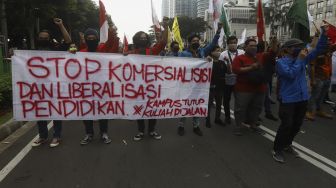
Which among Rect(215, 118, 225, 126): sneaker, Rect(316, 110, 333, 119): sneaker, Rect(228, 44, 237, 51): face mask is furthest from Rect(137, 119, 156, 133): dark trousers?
Rect(316, 110, 333, 119): sneaker

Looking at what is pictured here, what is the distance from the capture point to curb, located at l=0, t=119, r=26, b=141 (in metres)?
7.12

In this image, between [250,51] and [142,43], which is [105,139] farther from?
[250,51]

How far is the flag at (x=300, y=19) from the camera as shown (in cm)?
723

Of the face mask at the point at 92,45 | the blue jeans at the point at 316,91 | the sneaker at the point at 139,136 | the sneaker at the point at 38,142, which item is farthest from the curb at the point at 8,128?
the blue jeans at the point at 316,91

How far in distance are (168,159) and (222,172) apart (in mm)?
871

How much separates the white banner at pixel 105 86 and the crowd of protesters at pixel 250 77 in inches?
12.6

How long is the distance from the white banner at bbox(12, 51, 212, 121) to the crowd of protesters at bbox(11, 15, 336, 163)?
32 cm

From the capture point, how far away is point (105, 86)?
639 cm

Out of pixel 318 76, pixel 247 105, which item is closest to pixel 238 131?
pixel 247 105

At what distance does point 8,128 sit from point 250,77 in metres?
4.31

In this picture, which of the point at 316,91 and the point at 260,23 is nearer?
the point at 260,23

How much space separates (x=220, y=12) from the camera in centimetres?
909

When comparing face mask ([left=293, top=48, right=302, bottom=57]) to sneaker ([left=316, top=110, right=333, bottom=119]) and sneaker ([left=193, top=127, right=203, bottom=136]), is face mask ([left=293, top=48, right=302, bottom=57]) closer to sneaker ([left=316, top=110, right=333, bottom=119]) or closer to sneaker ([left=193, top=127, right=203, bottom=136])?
sneaker ([left=193, top=127, right=203, bottom=136])

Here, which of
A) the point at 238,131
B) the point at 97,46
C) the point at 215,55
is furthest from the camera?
the point at 215,55
